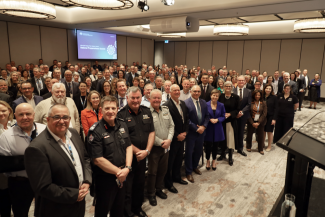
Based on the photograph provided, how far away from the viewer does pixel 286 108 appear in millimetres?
4914

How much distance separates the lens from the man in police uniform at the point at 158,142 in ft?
9.54

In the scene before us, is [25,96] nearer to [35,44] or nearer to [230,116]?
[230,116]

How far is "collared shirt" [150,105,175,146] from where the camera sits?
116 inches

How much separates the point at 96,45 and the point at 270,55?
10.1 meters

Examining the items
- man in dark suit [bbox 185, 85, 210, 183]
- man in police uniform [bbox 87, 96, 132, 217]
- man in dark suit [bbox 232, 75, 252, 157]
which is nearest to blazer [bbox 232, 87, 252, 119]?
man in dark suit [bbox 232, 75, 252, 157]

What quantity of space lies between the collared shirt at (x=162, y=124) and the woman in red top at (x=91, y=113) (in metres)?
0.90

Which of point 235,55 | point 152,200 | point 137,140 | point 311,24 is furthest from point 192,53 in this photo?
point 137,140

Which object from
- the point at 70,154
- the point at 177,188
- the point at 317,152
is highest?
the point at 317,152

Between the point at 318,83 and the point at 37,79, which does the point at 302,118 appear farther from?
the point at 37,79

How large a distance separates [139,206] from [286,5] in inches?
201

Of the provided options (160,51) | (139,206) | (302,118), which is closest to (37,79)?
(139,206)

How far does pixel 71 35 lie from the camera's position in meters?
11.3

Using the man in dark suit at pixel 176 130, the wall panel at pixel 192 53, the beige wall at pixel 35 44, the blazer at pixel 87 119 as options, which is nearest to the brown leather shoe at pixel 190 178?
the man in dark suit at pixel 176 130

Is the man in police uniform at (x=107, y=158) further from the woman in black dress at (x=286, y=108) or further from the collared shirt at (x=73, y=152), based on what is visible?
the woman in black dress at (x=286, y=108)
